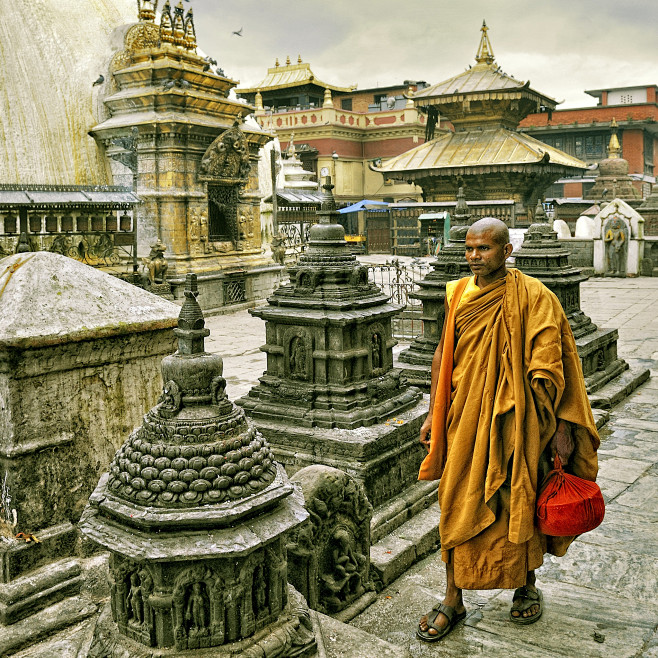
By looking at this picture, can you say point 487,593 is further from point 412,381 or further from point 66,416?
point 412,381

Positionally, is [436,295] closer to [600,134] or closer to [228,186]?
[228,186]

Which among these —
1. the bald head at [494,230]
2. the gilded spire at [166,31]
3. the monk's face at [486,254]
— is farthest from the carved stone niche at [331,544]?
the gilded spire at [166,31]

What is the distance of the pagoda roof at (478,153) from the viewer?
22.0 metres

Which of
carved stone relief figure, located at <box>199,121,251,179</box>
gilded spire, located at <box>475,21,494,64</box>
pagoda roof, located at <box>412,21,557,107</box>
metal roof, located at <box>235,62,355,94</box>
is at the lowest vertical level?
carved stone relief figure, located at <box>199,121,251,179</box>

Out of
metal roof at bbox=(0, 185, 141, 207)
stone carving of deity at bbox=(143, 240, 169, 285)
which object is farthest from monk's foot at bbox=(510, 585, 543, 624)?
metal roof at bbox=(0, 185, 141, 207)

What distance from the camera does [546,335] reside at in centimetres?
297

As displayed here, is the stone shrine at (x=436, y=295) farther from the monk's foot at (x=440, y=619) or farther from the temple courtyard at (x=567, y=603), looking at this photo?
the monk's foot at (x=440, y=619)

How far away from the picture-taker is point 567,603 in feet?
11.5

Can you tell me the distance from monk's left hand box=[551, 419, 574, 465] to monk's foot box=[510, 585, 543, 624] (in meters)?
0.68

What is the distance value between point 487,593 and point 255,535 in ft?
6.30

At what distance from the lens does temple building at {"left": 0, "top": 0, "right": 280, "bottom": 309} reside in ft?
41.4

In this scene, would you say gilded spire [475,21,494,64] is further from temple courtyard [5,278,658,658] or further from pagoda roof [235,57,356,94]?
temple courtyard [5,278,658,658]

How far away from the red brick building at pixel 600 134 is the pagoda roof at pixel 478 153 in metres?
15.0

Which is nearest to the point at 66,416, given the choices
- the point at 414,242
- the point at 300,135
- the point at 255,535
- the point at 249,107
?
the point at 255,535
